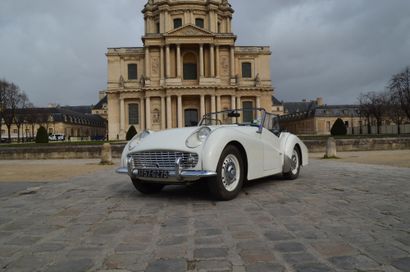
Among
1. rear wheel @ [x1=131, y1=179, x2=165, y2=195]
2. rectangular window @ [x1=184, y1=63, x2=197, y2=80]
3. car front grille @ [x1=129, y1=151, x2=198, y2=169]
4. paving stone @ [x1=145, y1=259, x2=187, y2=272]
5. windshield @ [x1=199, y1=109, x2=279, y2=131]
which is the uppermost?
rectangular window @ [x1=184, y1=63, x2=197, y2=80]

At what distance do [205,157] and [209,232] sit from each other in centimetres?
145

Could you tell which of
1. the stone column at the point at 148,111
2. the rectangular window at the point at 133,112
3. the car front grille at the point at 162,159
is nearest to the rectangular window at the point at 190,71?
the stone column at the point at 148,111

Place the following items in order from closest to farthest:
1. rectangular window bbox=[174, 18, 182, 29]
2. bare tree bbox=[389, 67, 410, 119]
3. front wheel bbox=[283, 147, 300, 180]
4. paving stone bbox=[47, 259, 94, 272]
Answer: paving stone bbox=[47, 259, 94, 272], front wheel bbox=[283, 147, 300, 180], bare tree bbox=[389, 67, 410, 119], rectangular window bbox=[174, 18, 182, 29]

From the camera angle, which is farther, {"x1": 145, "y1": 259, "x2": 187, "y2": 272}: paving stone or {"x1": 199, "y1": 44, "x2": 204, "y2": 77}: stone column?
{"x1": 199, "y1": 44, "x2": 204, "y2": 77}: stone column

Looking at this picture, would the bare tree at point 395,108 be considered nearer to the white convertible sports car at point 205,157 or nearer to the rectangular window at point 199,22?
the rectangular window at point 199,22

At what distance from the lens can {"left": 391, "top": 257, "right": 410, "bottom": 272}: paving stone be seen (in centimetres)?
231

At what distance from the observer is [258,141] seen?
18.9 feet

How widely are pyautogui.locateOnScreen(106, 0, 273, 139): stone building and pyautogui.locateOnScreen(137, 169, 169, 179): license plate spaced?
43.9 m

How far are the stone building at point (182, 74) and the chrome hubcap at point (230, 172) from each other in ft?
144

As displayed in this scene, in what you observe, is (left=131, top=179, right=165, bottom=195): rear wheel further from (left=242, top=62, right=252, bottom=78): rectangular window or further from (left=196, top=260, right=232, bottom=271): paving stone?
(left=242, top=62, right=252, bottom=78): rectangular window

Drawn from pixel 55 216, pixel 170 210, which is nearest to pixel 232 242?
pixel 170 210

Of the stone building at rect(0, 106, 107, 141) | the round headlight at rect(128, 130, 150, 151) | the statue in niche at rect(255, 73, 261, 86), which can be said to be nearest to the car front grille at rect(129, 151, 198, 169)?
the round headlight at rect(128, 130, 150, 151)

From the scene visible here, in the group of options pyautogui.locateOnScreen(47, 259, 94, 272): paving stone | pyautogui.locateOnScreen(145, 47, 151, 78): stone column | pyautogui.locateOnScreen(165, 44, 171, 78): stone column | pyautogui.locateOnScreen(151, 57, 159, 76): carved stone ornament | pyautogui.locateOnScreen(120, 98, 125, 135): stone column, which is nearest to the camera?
pyautogui.locateOnScreen(47, 259, 94, 272): paving stone

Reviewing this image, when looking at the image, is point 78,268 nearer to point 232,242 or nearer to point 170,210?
point 232,242
